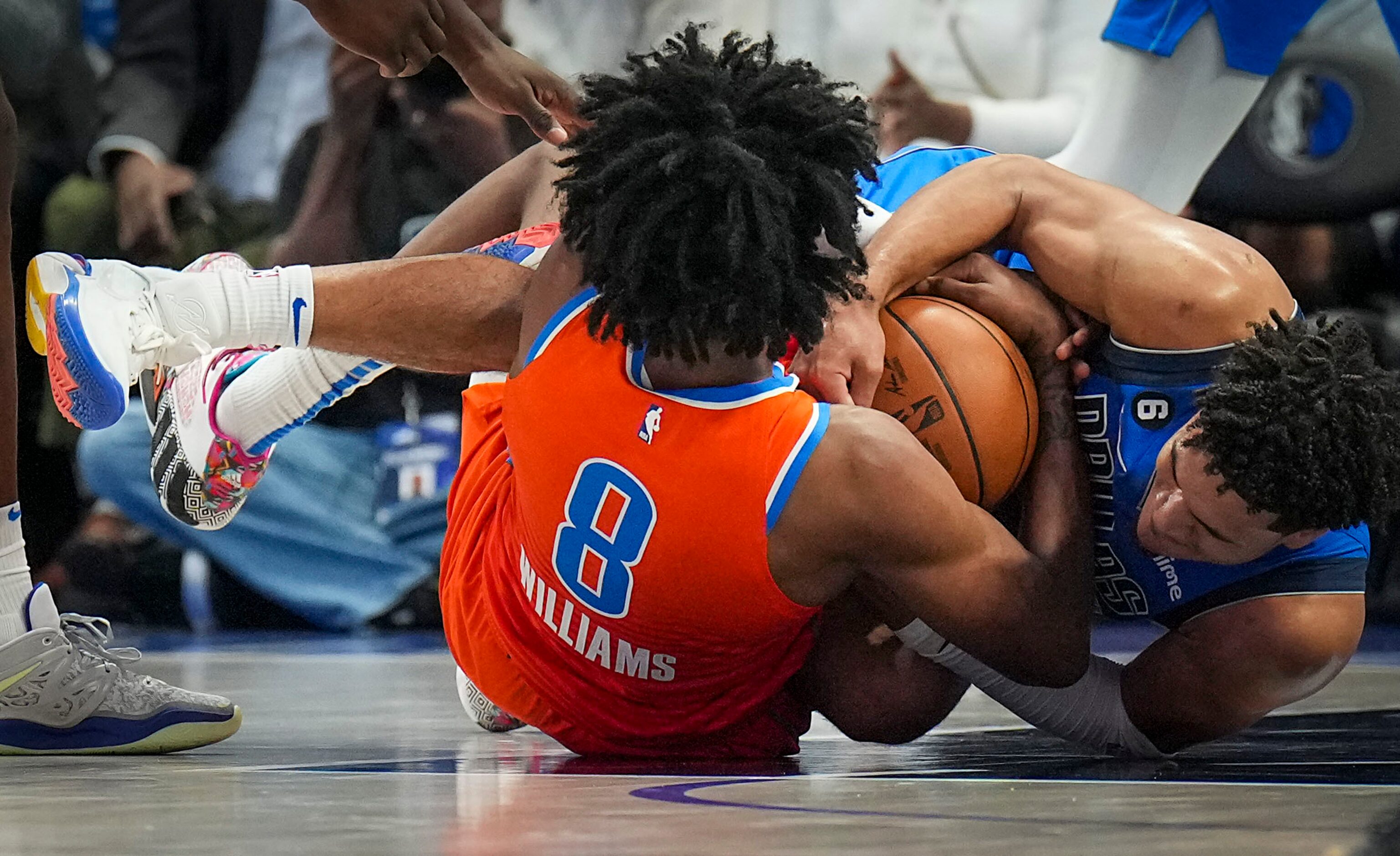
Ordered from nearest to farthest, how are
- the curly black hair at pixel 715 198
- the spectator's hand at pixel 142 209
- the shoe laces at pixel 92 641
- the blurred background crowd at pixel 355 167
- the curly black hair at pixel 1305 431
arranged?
the curly black hair at pixel 715 198 → the curly black hair at pixel 1305 431 → the shoe laces at pixel 92 641 → the blurred background crowd at pixel 355 167 → the spectator's hand at pixel 142 209

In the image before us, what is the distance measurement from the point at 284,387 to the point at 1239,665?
1.53 metres

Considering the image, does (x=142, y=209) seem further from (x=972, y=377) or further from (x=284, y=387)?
(x=972, y=377)

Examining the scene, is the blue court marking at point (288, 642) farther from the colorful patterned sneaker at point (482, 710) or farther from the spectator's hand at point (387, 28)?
the spectator's hand at point (387, 28)

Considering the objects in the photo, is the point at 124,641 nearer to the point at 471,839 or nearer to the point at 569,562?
the point at 569,562

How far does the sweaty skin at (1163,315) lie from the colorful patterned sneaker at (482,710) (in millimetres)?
894


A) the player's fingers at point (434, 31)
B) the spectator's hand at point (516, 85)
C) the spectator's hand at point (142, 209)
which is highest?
the player's fingers at point (434, 31)

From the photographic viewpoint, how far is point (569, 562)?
2088 mm

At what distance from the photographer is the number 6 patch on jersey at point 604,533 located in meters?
1.97

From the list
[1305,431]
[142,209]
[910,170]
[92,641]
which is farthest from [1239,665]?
[142,209]

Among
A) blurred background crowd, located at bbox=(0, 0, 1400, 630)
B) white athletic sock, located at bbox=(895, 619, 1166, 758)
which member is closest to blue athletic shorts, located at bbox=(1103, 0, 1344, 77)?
blurred background crowd, located at bbox=(0, 0, 1400, 630)

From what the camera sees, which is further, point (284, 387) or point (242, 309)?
point (284, 387)

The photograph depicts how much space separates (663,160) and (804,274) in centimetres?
22

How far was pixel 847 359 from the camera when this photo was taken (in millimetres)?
2133

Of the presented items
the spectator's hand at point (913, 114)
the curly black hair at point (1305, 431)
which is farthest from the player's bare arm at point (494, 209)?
the spectator's hand at point (913, 114)
